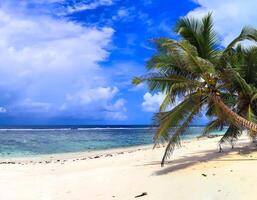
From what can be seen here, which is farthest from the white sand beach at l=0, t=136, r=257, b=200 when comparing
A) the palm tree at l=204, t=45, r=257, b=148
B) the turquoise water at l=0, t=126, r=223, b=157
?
the turquoise water at l=0, t=126, r=223, b=157

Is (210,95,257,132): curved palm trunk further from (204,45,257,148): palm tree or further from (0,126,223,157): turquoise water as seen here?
(204,45,257,148): palm tree

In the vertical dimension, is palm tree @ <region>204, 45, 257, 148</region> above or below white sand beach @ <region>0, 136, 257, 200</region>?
above

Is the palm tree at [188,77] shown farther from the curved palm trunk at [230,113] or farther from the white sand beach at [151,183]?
the white sand beach at [151,183]

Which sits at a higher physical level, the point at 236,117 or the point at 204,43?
the point at 204,43

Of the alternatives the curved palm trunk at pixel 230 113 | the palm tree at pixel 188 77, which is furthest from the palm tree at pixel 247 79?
the curved palm trunk at pixel 230 113

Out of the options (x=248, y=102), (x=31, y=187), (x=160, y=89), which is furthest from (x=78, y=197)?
(x=248, y=102)

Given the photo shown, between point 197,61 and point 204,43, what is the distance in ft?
6.72

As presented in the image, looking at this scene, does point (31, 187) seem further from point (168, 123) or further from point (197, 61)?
point (197, 61)

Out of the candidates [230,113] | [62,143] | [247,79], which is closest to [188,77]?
[230,113]

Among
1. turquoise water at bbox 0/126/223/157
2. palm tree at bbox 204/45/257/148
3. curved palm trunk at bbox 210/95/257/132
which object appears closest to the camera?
curved palm trunk at bbox 210/95/257/132

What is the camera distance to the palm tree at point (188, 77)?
12.5 m

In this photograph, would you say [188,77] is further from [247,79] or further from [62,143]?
[62,143]

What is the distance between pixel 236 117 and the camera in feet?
40.4

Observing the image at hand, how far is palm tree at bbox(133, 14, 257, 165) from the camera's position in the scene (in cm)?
1253
